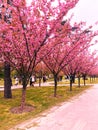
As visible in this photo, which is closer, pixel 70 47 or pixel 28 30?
pixel 28 30

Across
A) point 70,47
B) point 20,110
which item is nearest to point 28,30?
point 20,110

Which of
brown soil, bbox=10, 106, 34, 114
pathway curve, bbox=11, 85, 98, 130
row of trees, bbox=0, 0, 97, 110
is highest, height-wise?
row of trees, bbox=0, 0, 97, 110

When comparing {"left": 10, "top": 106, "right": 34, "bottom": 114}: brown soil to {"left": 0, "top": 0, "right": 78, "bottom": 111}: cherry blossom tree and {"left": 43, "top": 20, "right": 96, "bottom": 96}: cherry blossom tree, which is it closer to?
{"left": 0, "top": 0, "right": 78, "bottom": 111}: cherry blossom tree

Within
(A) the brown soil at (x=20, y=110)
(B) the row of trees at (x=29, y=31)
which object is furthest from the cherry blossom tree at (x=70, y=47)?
(A) the brown soil at (x=20, y=110)

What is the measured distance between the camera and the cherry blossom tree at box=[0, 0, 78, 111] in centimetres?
1238

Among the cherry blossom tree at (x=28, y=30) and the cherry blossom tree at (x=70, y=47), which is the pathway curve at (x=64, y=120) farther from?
the cherry blossom tree at (x=70, y=47)

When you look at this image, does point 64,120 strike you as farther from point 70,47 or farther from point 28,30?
point 70,47

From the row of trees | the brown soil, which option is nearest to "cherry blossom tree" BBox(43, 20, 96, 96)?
the row of trees

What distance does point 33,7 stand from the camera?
12.7m

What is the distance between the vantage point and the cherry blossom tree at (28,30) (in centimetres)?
1238

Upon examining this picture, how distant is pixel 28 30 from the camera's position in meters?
13.1

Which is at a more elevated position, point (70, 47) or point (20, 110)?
point (70, 47)

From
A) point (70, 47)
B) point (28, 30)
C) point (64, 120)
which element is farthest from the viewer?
point (70, 47)

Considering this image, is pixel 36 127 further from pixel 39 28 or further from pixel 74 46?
pixel 74 46
